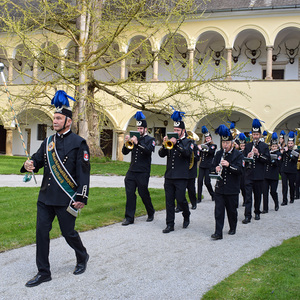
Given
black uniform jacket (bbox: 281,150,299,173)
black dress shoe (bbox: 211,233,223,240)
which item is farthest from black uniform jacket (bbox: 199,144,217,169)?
black dress shoe (bbox: 211,233,223,240)

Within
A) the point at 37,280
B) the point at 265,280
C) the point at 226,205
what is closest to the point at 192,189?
the point at 226,205

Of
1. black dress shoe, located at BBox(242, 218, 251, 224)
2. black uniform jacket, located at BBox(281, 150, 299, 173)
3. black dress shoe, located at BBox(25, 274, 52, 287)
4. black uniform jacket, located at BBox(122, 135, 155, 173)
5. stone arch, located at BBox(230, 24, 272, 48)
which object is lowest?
black dress shoe, located at BBox(242, 218, 251, 224)

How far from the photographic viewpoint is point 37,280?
470 centimetres

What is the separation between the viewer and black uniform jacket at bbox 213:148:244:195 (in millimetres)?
7387

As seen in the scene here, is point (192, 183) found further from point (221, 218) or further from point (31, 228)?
point (31, 228)

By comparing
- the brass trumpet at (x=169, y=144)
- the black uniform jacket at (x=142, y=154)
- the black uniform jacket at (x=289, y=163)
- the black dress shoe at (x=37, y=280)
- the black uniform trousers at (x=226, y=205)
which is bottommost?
the black dress shoe at (x=37, y=280)

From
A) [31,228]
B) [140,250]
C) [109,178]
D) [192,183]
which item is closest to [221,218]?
[140,250]

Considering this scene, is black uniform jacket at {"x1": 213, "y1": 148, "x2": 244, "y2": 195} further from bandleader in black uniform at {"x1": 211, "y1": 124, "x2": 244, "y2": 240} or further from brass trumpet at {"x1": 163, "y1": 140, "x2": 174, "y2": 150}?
brass trumpet at {"x1": 163, "y1": 140, "x2": 174, "y2": 150}

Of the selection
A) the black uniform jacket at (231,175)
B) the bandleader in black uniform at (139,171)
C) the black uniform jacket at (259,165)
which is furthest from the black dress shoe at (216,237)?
the black uniform jacket at (259,165)

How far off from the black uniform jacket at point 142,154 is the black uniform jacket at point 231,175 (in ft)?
4.96

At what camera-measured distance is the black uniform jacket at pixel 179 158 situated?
7.79 m

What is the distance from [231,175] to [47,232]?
12.3 feet

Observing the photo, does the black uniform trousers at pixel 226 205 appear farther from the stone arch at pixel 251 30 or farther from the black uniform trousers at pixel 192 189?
the stone arch at pixel 251 30

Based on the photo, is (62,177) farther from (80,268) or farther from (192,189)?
(192,189)
